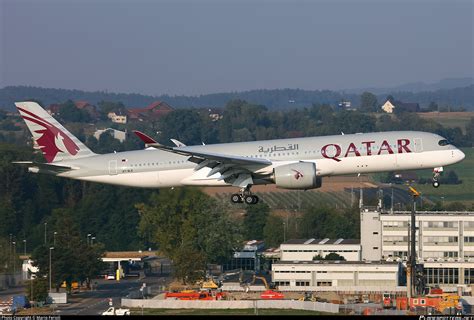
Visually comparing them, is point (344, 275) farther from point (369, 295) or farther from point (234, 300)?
point (234, 300)

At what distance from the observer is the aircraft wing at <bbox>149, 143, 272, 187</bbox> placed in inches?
3238

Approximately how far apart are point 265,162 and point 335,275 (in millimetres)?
35881

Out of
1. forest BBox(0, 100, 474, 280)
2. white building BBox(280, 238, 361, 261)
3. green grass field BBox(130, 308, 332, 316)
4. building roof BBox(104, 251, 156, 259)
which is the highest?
forest BBox(0, 100, 474, 280)

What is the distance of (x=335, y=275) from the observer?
386 feet

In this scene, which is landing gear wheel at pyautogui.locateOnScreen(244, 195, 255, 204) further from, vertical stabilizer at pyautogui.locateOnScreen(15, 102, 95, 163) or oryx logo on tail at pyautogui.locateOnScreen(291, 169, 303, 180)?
vertical stabilizer at pyautogui.locateOnScreen(15, 102, 95, 163)

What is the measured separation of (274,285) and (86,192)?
56318 millimetres

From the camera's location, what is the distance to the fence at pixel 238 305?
10200 centimetres

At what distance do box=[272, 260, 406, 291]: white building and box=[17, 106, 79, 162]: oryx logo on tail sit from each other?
109 feet

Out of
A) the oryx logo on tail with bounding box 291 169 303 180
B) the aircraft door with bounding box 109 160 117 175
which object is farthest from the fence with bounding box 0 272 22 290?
the oryx logo on tail with bounding box 291 169 303 180

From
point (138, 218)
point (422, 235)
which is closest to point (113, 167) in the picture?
point (422, 235)

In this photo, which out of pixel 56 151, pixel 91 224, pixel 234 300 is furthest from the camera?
pixel 91 224

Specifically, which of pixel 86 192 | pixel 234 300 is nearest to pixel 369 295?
pixel 234 300

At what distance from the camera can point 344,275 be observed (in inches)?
4621

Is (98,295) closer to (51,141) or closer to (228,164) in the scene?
(51,141)
